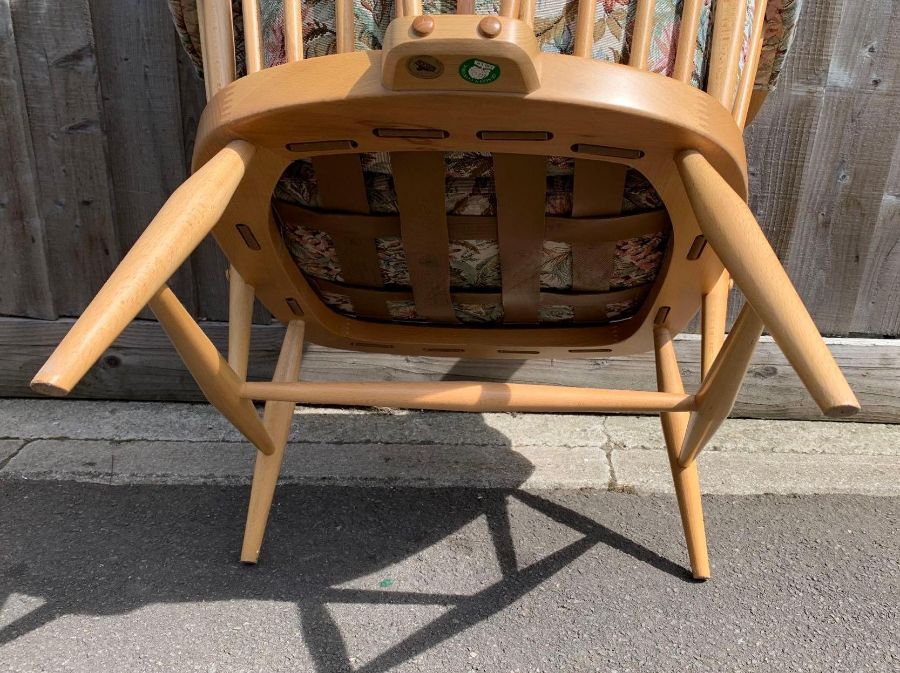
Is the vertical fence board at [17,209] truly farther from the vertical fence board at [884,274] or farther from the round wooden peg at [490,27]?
the vertical fence board at [884,274]

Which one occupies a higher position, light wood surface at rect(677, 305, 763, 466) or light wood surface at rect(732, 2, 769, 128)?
light wood surface at rect(732, 2, 769, 128)

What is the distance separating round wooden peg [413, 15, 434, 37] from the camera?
597mm

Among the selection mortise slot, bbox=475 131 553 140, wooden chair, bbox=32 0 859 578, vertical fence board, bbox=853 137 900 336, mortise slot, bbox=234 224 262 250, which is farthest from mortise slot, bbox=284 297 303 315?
vertical fence board, bbox=853 137 900 336

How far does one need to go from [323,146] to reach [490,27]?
0.26 meters

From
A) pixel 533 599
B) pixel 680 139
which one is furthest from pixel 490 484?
pixel 680 139

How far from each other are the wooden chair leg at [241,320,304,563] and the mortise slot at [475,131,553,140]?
1.88 ft

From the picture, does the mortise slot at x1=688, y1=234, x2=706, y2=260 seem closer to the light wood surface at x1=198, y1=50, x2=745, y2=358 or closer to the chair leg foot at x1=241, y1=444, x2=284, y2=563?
the light wood surface at x1=198, y1=50, x2=745, y2=358

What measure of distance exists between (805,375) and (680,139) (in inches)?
10.5

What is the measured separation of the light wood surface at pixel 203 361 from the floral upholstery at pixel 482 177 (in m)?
0.23

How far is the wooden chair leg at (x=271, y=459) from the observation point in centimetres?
117

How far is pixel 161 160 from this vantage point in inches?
62.6

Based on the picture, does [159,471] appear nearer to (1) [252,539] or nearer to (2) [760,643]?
(1) [252,539]

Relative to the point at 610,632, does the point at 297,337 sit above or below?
above

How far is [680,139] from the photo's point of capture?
0.70 m
